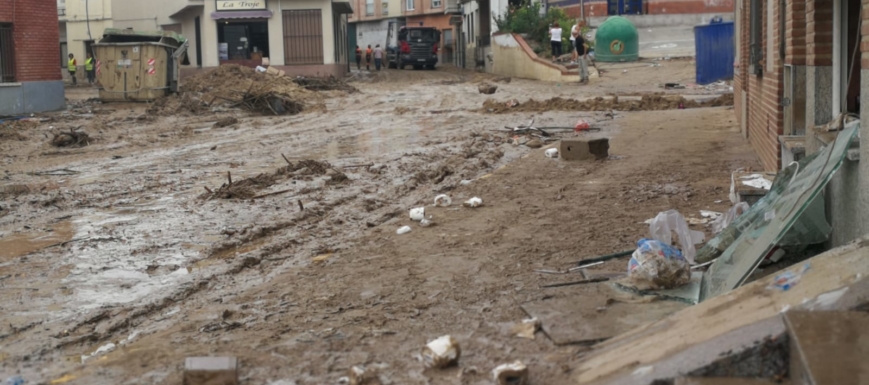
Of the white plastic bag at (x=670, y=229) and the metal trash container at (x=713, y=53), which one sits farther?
the metal trash container at (x=713, y=53)

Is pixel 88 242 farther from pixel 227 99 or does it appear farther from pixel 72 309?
pixel 227 99

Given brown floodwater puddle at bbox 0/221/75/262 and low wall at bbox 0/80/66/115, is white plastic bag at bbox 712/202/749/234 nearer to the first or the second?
brown floodwater puddle at bbox 0/221/75/262

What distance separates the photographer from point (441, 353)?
194 inches

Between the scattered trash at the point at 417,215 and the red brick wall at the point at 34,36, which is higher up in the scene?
the red brick wall at the point at 34,36

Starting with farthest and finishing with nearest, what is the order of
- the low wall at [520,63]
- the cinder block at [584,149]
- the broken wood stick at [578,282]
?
the low wall at [520,63], the cinder block at [584,149], the broken wood stick at [578,282]

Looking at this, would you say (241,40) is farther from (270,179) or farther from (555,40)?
(270,179)

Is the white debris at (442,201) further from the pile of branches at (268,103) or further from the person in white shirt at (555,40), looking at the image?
the person in white shirt at (555,40)

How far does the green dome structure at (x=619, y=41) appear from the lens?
120 feet

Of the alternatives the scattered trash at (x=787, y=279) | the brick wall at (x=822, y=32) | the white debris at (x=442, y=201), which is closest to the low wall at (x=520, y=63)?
the white debris at (x=442, y=201)

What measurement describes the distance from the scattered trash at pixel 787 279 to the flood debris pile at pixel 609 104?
57.3 feet

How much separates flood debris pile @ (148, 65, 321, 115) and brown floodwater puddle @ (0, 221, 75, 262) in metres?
15.5

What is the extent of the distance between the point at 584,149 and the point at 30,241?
7046 mm

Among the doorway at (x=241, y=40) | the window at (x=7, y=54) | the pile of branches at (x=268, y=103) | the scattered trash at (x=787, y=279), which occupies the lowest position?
the scattered trash at (x=787, y=279)

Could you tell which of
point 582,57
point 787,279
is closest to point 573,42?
point 582,57
